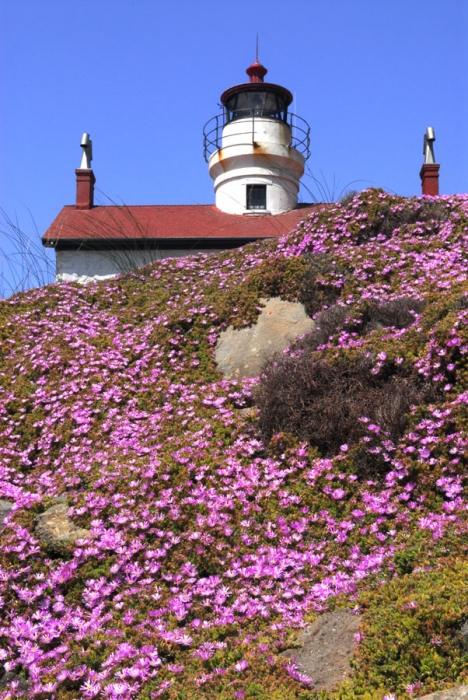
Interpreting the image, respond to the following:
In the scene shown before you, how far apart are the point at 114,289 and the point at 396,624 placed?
35.7ft

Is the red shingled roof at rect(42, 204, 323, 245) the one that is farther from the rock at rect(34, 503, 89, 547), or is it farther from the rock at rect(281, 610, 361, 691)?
the rock at rect(281, 610, 361, 691)

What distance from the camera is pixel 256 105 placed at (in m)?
29.3

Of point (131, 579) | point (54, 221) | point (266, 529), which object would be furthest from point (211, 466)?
point (54, 221)

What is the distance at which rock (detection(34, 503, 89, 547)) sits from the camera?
6027 mm

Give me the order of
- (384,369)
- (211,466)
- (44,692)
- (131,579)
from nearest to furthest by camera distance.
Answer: (44,692) → (131,579) → (211,466) → (384,369)

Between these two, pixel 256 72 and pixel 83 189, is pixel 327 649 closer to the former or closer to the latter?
pixel 83 189

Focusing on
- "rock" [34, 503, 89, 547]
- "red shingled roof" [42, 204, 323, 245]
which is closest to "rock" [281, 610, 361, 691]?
"rock" [34, 503, 89, 547]

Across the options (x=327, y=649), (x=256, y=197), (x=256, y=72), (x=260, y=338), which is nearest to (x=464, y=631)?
(x=327, y=649)

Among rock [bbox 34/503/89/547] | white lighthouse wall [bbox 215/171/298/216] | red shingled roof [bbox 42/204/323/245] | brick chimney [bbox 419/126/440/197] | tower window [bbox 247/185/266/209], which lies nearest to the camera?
rock [bbox 34/503/89/547]

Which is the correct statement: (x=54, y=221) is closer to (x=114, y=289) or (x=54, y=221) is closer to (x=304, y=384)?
(x=114, y=289)

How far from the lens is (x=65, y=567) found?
5711mm

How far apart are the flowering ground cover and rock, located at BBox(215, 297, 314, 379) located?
0.20 metres

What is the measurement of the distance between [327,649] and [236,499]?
2.27 metres

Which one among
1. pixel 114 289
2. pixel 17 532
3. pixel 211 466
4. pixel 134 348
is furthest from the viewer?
pixel 114 289
